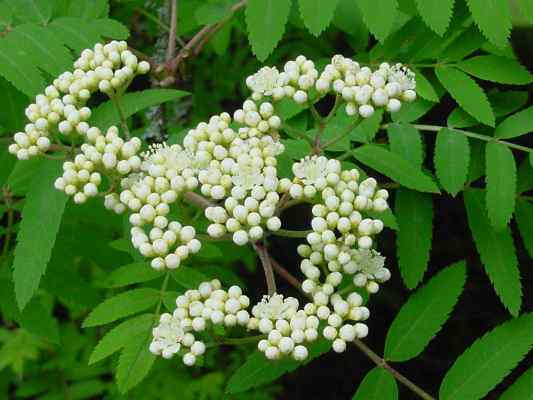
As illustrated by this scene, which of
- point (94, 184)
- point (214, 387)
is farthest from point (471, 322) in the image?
point (94, 184)

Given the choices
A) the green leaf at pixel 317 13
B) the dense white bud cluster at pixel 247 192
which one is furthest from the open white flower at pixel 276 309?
the green leaf at pixel 317 13

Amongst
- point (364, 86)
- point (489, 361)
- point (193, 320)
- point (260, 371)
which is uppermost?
Answer: point (364, 86)

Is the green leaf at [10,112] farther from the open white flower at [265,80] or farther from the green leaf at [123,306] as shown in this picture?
the open white flower at [265,80]

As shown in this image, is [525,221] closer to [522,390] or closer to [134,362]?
[522,390]

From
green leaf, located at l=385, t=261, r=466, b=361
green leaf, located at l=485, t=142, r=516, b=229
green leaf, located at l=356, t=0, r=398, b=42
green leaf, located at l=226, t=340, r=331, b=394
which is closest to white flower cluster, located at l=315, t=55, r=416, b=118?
green leaf, located at l=356, t=0, r=398, b=42

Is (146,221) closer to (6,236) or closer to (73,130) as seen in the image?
(73,130)

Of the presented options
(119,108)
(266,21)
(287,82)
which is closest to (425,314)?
(287,82)
